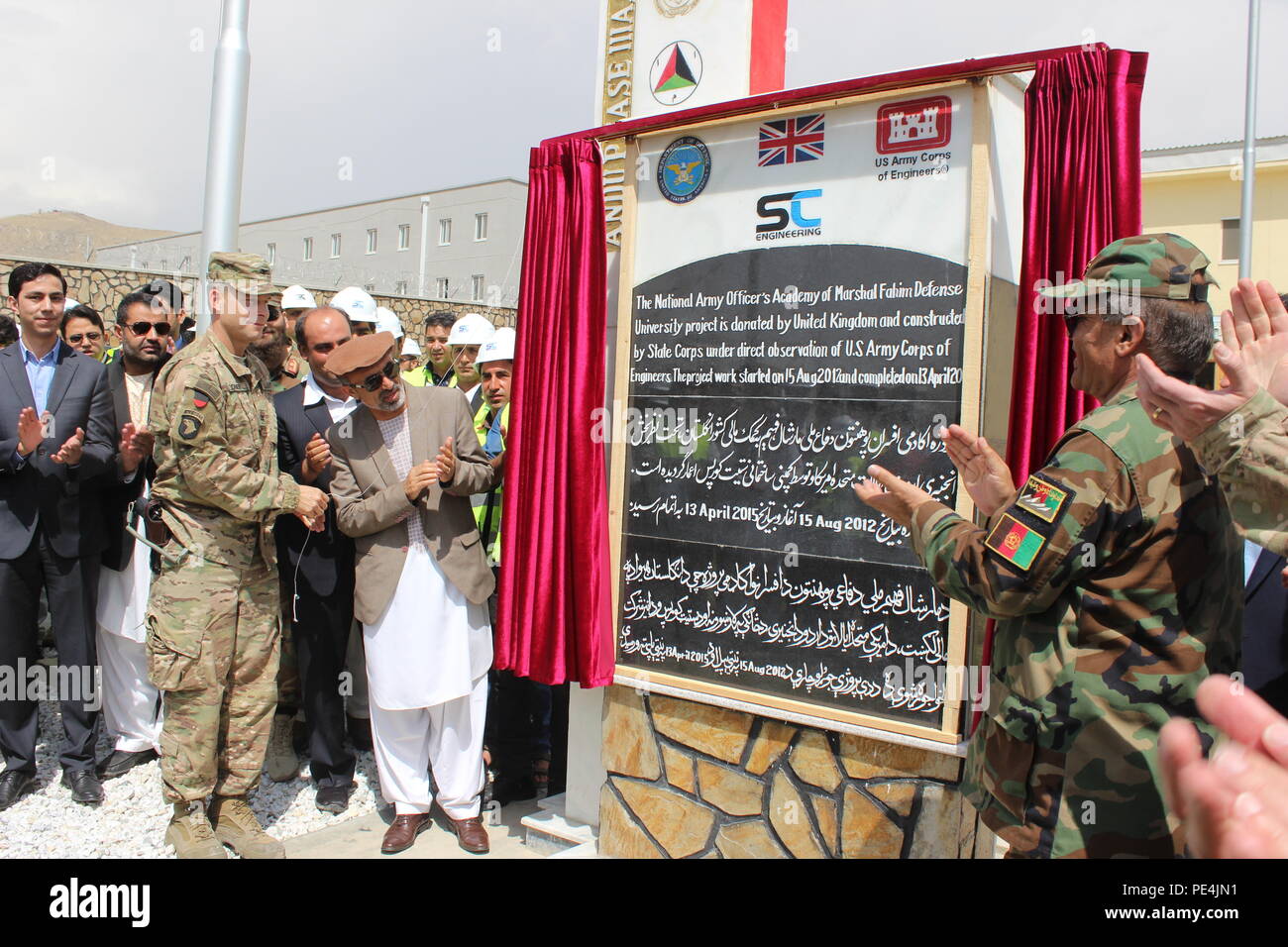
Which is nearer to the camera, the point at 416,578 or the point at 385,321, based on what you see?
the point at 416,578

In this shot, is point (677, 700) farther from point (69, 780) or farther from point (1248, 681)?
point (69, 780)

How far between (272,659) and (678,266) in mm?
2352

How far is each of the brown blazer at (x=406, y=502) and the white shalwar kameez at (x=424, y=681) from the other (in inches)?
1.8

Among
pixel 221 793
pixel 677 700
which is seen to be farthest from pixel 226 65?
pixel 677 700

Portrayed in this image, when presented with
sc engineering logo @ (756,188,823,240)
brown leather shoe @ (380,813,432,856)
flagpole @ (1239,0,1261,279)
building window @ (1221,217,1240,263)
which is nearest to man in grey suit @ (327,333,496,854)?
brown leather shoe @ (380,813,432,856)

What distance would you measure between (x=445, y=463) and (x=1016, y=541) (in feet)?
7.59

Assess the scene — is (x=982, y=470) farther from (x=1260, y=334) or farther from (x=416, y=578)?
(x=416, y=578)

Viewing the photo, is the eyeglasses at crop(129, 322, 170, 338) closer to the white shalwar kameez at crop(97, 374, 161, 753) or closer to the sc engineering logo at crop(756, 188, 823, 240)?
the white shalwar kameez at crop(97, 374, 161, 753)

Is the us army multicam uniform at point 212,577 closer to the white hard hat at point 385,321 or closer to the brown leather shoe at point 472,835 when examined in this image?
the brown leather shoe at point 472,835

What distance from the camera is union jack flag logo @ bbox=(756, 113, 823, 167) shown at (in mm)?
3074

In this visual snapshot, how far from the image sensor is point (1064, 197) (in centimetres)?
258

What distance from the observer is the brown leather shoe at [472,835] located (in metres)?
3.75

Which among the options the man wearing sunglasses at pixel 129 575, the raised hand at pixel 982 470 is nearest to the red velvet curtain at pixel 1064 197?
the raised hand at pixel 982 470

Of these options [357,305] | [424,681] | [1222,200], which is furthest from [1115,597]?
[1222,200]
